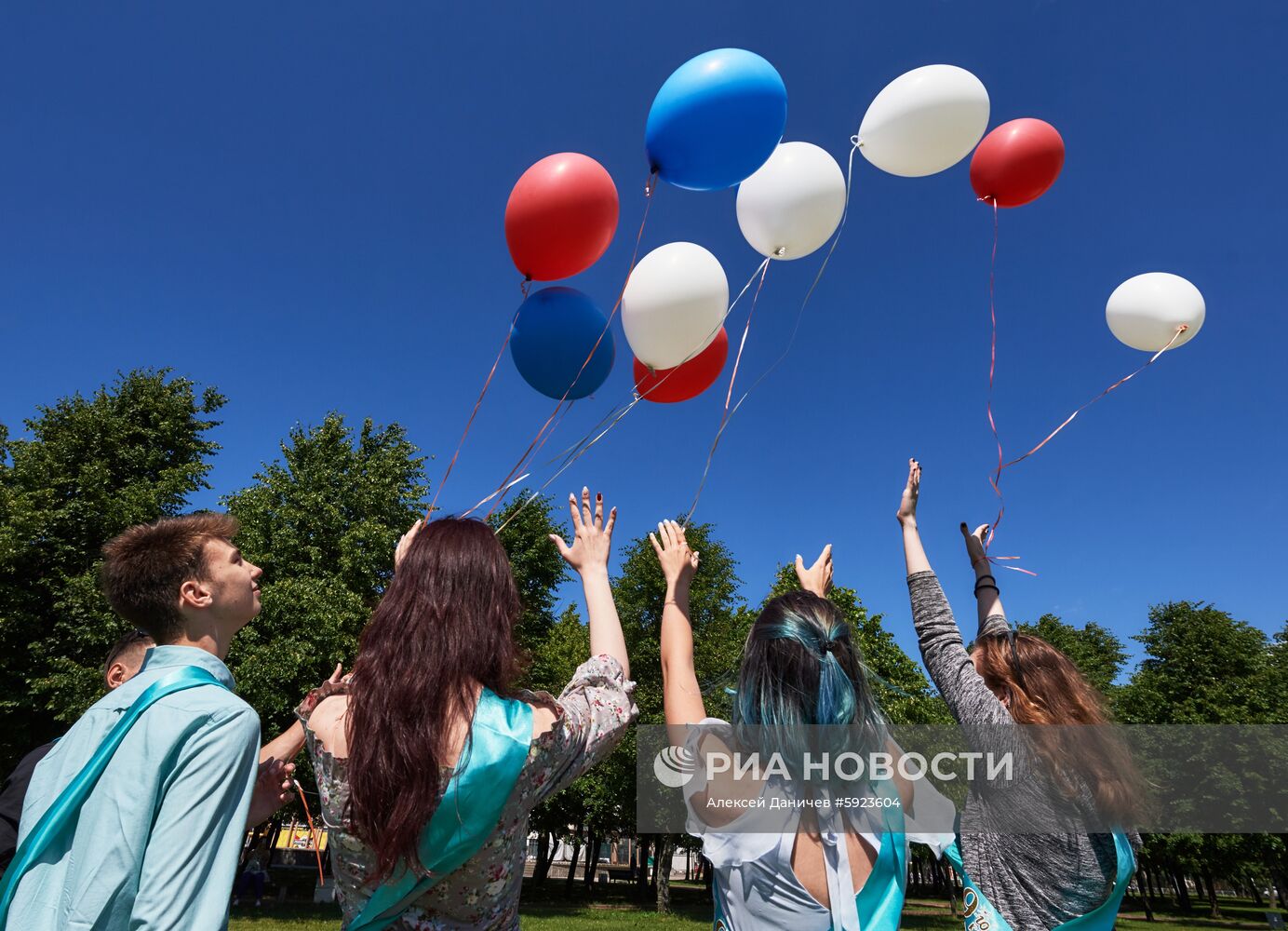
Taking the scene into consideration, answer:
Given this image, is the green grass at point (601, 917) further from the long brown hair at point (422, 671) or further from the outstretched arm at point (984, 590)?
the long brown hair at point (422, 671)

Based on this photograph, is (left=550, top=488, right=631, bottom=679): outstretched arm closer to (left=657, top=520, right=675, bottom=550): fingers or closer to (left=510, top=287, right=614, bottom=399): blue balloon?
(left=657, top=520, right=675, bottom=550): fingers

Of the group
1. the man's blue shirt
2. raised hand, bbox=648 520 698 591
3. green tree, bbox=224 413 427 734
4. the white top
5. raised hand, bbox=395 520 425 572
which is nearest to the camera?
the man's blue shirt

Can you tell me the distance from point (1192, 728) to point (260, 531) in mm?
25509

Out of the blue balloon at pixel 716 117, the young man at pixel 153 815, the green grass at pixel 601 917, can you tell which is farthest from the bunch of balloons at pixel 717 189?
the green grass at pixel 601 917

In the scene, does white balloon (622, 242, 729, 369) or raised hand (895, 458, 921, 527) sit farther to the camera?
white balloon (622, 242, 729, 369)

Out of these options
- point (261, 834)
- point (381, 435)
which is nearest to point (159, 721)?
point (381, 435)

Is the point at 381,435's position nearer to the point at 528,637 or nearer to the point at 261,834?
the point at 528,637

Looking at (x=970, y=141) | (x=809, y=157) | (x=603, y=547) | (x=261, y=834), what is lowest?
(x=261, y=834)

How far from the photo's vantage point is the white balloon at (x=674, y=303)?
4.45m

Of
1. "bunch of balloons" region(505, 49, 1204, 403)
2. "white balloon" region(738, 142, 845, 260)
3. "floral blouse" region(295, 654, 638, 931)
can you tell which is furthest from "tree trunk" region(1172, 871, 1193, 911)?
"floral blouse" region(295, 654, 638, 931)

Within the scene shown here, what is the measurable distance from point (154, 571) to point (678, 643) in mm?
1463

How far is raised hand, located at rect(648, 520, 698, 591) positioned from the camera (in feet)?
8.61

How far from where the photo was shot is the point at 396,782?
1518mm

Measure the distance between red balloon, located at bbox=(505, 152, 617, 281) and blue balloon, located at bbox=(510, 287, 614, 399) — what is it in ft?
0.57
